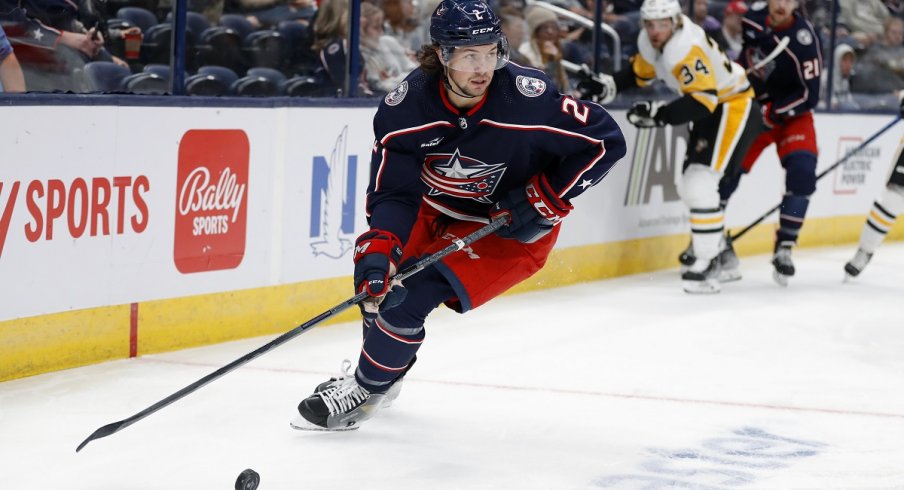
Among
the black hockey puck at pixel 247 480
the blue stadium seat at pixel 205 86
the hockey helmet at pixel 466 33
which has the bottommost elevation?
the black hockey puck at pixel 247 480

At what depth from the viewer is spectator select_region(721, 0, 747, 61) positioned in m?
7.26

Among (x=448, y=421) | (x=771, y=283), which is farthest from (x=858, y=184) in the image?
(x=448, y=421)

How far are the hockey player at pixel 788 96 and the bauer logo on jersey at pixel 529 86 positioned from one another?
10.6 feet

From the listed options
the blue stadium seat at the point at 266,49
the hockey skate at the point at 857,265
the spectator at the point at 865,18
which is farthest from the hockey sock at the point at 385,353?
the spectator at the point at 865,18

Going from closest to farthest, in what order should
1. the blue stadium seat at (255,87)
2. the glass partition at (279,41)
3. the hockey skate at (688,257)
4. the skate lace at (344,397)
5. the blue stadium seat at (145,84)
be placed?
the skate lace at (344,397) < the glass partition at (279,41) < the blue stadium seat at (145,84) < the blue stadium seat at (255,87) < the hockey skate at (688,257)

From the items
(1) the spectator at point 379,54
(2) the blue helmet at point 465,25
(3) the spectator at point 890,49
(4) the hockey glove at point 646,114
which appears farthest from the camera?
(3) the spectator at point 890,49

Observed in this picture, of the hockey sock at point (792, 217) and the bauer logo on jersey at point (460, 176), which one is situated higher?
the bauer logo on jersey at point (460, 176)

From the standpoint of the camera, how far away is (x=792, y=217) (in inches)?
251

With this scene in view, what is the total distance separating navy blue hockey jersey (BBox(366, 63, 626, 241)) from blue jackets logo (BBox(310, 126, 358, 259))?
1.61 metres

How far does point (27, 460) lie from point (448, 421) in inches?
44.9

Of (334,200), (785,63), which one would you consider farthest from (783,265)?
(334,200)

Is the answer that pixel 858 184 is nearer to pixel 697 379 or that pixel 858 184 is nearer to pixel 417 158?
pixel 697 379

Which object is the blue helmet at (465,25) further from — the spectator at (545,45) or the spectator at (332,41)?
the spectator at (545,45)

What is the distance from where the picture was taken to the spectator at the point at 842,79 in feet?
25.8
